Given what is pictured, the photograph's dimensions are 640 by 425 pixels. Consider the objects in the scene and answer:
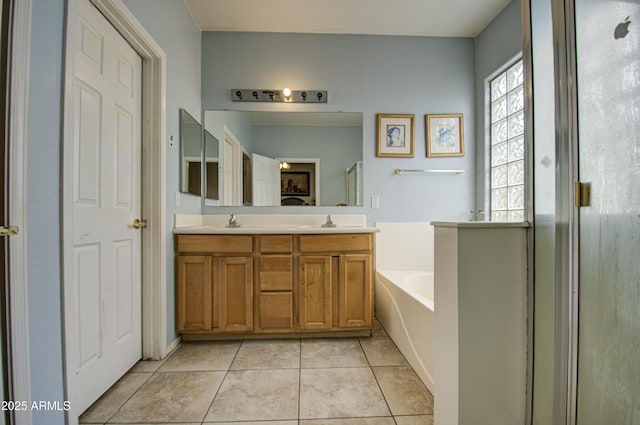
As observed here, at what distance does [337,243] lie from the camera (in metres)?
2.06

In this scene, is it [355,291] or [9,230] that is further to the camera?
[355,291]

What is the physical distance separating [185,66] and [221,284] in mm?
1690

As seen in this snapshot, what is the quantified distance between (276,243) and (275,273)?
216 mm

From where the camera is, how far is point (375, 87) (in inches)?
102

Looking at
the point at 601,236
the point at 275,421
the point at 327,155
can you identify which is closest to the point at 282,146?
the point at 327,155

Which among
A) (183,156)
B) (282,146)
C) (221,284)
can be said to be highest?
(282,146)

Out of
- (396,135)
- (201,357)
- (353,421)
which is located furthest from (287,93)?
(353,421)

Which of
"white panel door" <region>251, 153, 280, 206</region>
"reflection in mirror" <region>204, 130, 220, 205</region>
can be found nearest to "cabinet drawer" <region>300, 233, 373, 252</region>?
"white panel door" <region>251, 153, 280, 206</region>

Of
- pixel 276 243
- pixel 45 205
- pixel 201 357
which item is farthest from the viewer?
pixel 276 243

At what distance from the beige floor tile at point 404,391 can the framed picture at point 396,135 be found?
1756 mm

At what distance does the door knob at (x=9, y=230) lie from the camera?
0.82 m

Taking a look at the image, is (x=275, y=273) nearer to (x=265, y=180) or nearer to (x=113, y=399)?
(x=265, y=180)

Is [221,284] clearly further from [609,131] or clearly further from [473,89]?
[473,89]

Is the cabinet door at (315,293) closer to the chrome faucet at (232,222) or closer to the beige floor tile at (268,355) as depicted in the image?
the beige floor tile at (268,355)
